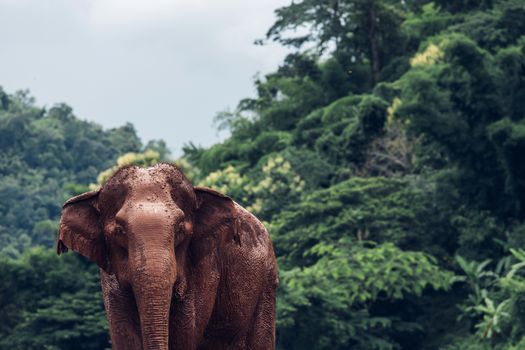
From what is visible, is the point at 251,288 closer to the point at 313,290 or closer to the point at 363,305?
the point at 313,290

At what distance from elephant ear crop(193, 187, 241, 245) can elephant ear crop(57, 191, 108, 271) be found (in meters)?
0.54

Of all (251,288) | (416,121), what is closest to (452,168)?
(416,121)

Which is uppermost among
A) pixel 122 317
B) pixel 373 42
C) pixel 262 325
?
pixel 373 42

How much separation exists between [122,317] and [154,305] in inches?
22.3

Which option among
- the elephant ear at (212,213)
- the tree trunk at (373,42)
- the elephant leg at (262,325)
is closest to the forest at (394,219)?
the tree trunk at (373,42)

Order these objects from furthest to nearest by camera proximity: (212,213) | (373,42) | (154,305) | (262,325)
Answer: (373,42) < (262,325) < (212,213) < (154,305)

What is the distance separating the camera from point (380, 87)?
37125 millimetres

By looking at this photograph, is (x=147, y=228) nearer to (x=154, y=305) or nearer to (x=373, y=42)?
(x=154, y=305)

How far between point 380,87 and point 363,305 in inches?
319

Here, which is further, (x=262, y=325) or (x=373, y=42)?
(x=373, y=42)

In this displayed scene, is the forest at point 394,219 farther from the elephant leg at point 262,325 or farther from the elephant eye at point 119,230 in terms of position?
the elephant eye at point 119,230

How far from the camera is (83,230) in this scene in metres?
7.62

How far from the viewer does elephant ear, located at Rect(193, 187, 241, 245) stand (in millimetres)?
7848

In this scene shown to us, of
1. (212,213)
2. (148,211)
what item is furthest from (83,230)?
(212,213)
